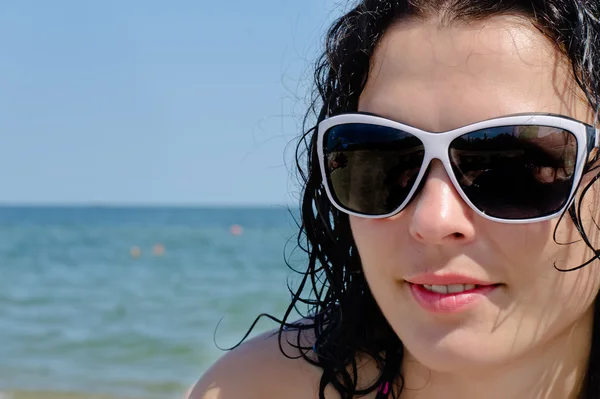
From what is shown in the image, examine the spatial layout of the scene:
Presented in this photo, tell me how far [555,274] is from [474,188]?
0.83 feet

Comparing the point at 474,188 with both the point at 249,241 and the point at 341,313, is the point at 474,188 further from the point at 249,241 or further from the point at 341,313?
the point at 249,241

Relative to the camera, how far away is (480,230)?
5.01 feet

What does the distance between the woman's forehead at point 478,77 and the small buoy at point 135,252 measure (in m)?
22.0

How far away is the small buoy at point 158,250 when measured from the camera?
80.4 ft

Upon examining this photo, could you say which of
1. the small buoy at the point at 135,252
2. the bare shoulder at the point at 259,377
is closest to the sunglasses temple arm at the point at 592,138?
the bare shoulder at the point at 259,377

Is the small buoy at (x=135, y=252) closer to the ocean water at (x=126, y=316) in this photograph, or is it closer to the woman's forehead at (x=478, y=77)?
the ocean water at (x=126, y=316)

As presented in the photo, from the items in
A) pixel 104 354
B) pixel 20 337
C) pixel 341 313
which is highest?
pixel 341 313

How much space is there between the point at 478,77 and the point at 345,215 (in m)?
0.63

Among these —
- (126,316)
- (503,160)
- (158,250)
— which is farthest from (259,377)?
(158,250)

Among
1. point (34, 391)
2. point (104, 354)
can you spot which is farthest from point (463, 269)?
point (104, 354)

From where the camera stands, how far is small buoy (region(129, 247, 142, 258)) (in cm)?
2336

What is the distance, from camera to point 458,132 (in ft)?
4.95

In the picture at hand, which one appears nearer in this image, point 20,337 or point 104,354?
point 104,354

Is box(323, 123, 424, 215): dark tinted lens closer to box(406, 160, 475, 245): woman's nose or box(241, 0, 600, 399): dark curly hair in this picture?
box(406, 160, 475, 245): woman's nose
